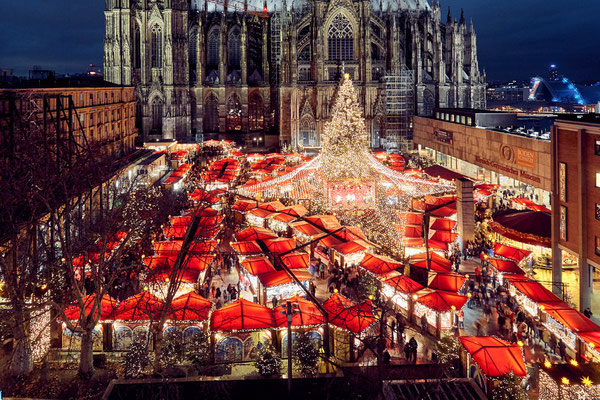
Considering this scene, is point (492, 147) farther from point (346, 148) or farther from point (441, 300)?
point (441, 300)

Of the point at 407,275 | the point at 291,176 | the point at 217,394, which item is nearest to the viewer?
the point at 217,394

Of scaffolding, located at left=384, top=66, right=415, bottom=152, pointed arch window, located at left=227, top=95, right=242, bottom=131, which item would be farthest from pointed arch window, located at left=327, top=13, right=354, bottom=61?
pointed arch window, located at left=227, top=95, right=242, bottom=131

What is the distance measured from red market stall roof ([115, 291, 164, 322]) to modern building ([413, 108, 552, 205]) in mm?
27664

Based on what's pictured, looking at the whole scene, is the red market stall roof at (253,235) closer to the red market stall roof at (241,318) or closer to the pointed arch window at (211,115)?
the red market stall roof at (241,318)

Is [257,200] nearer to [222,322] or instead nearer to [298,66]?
[222,322]

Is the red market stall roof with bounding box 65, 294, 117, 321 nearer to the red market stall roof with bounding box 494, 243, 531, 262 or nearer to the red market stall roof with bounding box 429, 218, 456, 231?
the red market stall roof with bounding box 494, 243, 531, 262

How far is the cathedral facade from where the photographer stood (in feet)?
223

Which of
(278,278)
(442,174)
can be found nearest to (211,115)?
(442,174)

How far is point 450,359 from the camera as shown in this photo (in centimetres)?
1641

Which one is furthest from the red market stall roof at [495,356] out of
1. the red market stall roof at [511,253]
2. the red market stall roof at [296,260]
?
the red market stall roof at [511,253]

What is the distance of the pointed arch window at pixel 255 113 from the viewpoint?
74.5 metres

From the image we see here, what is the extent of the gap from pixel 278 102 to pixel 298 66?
6152 millimetres

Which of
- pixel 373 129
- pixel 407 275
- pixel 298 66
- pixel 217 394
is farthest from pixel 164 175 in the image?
pixel 217 394

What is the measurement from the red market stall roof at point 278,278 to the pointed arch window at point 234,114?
2135 inches
